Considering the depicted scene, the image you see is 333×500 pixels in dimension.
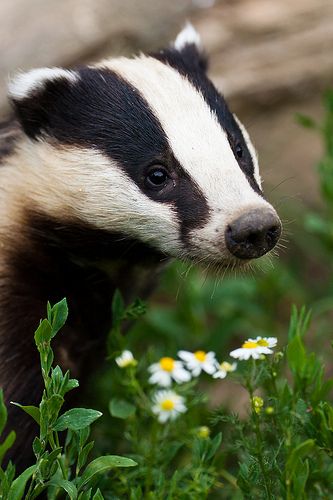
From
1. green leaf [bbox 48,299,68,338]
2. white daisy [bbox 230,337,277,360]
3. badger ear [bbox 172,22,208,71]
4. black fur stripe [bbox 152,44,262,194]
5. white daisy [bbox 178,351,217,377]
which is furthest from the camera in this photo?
badger ear [bbox 172,22,208,71]

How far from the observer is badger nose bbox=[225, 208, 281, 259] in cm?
271

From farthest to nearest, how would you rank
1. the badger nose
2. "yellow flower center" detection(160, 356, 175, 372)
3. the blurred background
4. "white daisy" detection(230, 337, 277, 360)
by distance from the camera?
the blurred background → "yellow flower center" detection(160, 356, 175, 372) → the badger nose → "white daisy" detection(230, 337, 277, 360)

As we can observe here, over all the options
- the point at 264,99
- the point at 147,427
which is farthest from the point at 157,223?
the point at 264,99

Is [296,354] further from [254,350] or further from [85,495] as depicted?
[85,495]

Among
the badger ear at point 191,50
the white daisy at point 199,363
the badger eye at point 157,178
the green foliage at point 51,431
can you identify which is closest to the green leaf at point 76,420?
the green foliage at point 51,431

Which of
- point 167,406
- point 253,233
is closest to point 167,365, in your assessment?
point 167,406

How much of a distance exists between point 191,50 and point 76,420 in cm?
172

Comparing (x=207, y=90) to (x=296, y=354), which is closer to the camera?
(x=296, y=354)

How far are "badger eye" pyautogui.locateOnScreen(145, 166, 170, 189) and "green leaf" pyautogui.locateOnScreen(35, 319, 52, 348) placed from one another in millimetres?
784

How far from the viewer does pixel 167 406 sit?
9.56 feet

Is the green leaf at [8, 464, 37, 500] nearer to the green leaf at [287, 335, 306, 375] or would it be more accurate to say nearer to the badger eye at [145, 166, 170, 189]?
the green leaf at [287, 335, 306, 375]

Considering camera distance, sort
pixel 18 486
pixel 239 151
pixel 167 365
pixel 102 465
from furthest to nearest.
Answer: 1. pixel 239 151
2. pixel 167 365
3. pixel 102 465
4. pixel 18 486

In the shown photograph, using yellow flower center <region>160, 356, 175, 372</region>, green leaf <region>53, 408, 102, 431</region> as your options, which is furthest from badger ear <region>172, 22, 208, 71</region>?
green leaf <region>53, 408, 102, 431</region>

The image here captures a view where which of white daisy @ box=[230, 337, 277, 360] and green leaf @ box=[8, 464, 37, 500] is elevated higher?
green leaf @ box=[8, 464, 37, 500]
